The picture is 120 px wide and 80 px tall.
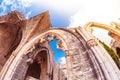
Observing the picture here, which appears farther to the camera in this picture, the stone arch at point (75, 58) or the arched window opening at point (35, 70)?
the arched window opening at point (35, 70)

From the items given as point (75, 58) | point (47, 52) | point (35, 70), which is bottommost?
point (75, 58)

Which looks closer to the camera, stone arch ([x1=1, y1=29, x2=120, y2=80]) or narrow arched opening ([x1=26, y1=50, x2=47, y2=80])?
stone arch ([x1=1, y1=29, x2=120, y2=80])

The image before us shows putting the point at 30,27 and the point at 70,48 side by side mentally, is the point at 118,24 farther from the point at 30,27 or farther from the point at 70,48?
the point at 30,27

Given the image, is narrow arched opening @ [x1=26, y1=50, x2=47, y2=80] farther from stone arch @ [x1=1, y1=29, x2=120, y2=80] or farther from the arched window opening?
stone arch @ [x1=1, y1=29, x2=120, y2=80]

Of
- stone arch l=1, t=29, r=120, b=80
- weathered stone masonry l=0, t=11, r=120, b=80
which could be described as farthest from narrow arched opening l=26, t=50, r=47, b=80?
stone arch l=1, t=29, r=120, b=80

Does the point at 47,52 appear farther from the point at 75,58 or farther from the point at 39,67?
the point at 75,58

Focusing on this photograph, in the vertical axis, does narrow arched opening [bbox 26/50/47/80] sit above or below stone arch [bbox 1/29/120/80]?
above

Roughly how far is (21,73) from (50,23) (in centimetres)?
331

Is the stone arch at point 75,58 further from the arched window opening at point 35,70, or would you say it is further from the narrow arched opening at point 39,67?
the arched window opening at point 35,70

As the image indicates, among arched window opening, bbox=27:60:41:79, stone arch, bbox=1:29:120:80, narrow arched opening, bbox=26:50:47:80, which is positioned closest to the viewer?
stone arch, bbox=1:29:120:80

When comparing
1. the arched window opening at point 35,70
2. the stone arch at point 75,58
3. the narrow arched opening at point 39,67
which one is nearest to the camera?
the stone arch at point 75,58

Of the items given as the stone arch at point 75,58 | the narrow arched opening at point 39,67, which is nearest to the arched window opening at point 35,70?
the narrow arched opening at point 39,67

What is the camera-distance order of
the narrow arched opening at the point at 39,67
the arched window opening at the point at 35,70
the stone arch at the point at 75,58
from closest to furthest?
1. the stone arch at the point at 75,58
2. the narrow arched opening at the point at 39,67
3. the arched window opening at the point at 35,70

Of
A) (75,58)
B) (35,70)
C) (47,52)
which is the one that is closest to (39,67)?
(35,70)
